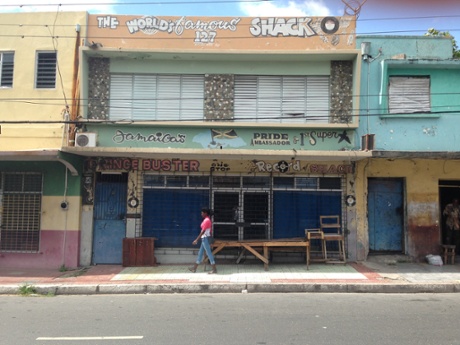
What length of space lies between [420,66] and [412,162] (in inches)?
108

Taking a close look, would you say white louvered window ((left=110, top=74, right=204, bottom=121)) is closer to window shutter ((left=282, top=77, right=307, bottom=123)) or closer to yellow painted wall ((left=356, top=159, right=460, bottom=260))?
window shutter ((left=282, top=77, right=307, bottom=123))

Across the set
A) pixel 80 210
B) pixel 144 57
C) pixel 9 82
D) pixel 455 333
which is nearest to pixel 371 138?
pixel 455 333

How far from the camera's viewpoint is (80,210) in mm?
11406

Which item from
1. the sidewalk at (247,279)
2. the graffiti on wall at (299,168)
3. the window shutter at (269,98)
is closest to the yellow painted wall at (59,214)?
the sidewalk at (247,279)

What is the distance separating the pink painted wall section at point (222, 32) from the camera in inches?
457

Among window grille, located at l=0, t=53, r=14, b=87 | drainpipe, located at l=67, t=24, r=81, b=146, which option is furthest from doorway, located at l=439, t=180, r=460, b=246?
window grille, located at l=0, t=53, r=14, b=87

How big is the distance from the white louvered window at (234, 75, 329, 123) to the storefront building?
1.1 inches

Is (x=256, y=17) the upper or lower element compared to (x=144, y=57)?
upper

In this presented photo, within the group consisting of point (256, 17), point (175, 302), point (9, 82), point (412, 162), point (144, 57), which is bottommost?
point (175, 302)

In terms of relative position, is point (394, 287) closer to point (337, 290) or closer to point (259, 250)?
point (337, 290)

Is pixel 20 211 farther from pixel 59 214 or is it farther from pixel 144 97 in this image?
pixel 144 97

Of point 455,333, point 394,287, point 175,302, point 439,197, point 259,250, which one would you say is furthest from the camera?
point 439,197

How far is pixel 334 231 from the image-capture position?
11586 millimetres

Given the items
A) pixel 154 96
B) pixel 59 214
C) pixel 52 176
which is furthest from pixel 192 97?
pixel 59 214
